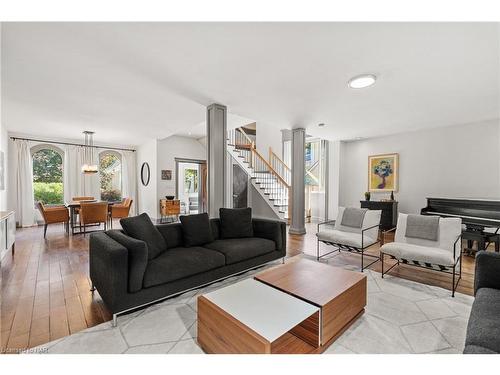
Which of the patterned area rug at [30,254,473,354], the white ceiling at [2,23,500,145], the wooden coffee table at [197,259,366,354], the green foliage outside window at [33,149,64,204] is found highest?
the white ceiling at [2,23,500,145]

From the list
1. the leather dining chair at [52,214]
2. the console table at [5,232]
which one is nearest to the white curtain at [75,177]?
the leather dining chair at [52,214]

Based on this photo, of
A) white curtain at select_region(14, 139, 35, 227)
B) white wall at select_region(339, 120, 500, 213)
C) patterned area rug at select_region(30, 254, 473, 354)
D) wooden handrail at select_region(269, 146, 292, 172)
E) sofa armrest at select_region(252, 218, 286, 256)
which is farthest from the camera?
wooden handrail at select_region(269, 146, 292, 172)

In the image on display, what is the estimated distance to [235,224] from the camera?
3.29 metres

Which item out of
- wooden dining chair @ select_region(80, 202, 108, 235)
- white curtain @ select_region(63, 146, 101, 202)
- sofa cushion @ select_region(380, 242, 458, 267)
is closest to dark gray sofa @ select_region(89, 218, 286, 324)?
sofa cushion @ select_region(380, 242, 458, 267)

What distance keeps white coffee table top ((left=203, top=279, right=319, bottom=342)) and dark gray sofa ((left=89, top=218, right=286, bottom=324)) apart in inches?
27.2

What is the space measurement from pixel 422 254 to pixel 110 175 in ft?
27.8

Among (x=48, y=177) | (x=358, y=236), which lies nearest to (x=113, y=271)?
(x=358, y=236)

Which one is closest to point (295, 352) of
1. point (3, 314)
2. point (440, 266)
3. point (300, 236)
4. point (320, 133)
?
point (440, 266)

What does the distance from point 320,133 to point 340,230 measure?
119 inches

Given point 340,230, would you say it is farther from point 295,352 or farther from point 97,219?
point 97,219

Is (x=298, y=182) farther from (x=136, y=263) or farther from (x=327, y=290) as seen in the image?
(x=136, y=263)

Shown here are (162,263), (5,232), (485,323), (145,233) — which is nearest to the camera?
(485,323)

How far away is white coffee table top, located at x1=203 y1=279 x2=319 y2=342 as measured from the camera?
1.38m

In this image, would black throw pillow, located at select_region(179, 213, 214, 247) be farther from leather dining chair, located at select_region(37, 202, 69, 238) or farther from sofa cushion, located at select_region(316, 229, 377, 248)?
leather dining chair, located at select_region(37, 202, 69, 238)
